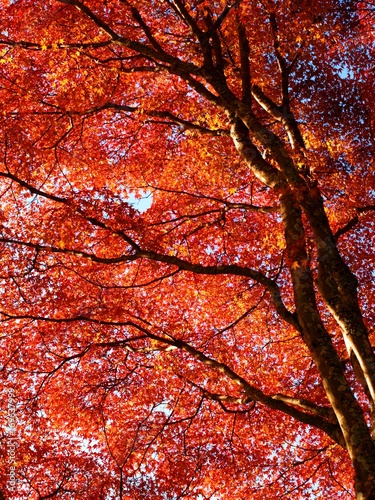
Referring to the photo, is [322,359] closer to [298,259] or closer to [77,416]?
[298,259]

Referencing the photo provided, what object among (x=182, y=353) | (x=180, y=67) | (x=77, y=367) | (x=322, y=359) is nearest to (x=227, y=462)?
(x=182, y=353)

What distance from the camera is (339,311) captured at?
265 inches

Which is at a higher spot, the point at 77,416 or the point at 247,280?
the point at 247,280

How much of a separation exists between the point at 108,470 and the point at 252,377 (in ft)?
14.5

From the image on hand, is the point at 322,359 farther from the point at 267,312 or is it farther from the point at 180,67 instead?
the point at 267,312

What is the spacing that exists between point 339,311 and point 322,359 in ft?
2.29

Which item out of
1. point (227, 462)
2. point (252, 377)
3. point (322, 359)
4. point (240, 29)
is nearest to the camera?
point (322, 359)

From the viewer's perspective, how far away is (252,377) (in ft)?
45.2

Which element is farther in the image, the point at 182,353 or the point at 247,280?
the point at 247,280

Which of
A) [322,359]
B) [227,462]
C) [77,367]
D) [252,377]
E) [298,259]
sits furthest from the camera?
[252,377]

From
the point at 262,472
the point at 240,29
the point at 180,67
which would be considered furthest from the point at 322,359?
the point at 262,472

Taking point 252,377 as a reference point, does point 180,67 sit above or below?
above

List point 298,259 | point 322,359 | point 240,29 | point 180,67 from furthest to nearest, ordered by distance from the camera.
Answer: point 240,29
point 180,67
point 298,259
point 322,359

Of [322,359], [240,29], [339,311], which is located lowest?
[322,359]
